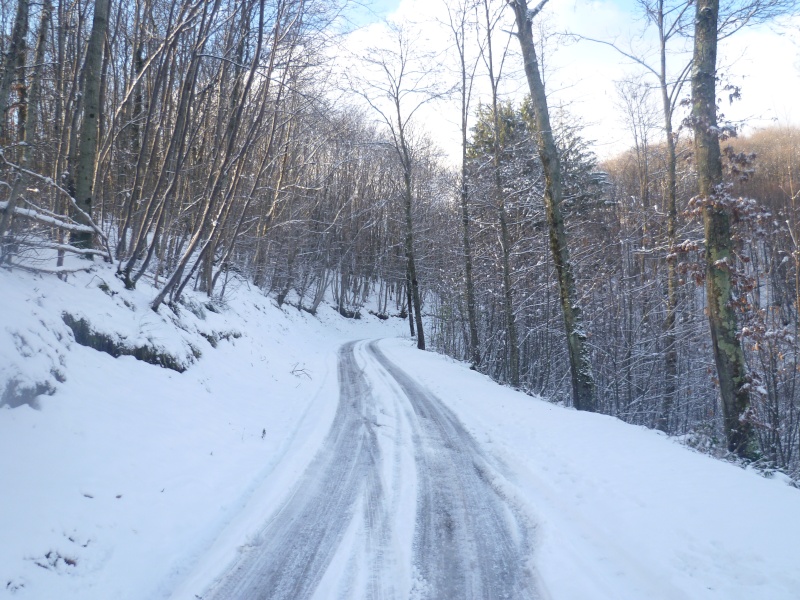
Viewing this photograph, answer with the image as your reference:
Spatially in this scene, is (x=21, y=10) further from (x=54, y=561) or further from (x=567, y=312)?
(x=567, y=312)

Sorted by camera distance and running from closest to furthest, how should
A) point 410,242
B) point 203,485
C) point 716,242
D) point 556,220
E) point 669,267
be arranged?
point 203,485
point 716,242
point 556,220
point 669,267
point 410,242

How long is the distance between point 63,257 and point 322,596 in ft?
22.4

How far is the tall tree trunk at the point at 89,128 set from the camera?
26.7 ft

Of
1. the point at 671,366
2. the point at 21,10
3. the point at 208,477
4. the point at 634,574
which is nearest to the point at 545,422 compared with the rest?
the point at 634,574

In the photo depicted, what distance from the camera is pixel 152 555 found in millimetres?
3463

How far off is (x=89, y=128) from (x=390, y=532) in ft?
28.2

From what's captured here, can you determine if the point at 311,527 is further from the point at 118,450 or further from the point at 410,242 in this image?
the point at 410,242

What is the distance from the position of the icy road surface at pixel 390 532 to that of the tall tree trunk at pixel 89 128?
20.0ft

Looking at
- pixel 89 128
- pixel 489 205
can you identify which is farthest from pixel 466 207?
pixel 89 128

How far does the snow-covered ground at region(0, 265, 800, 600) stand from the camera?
10.6ft

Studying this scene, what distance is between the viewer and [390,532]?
4.00m

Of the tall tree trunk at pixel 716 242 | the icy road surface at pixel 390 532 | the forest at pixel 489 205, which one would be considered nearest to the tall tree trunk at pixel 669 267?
the forest at pixel 489 205

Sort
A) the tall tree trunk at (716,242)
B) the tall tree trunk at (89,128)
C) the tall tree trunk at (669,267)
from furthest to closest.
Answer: the tall tree trunk at (669,267), the tall tree trunk at (89,128), the tall tree trunk at (716,242)

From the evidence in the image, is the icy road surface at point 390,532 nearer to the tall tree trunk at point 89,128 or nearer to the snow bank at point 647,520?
the snow bank at point 647,520
